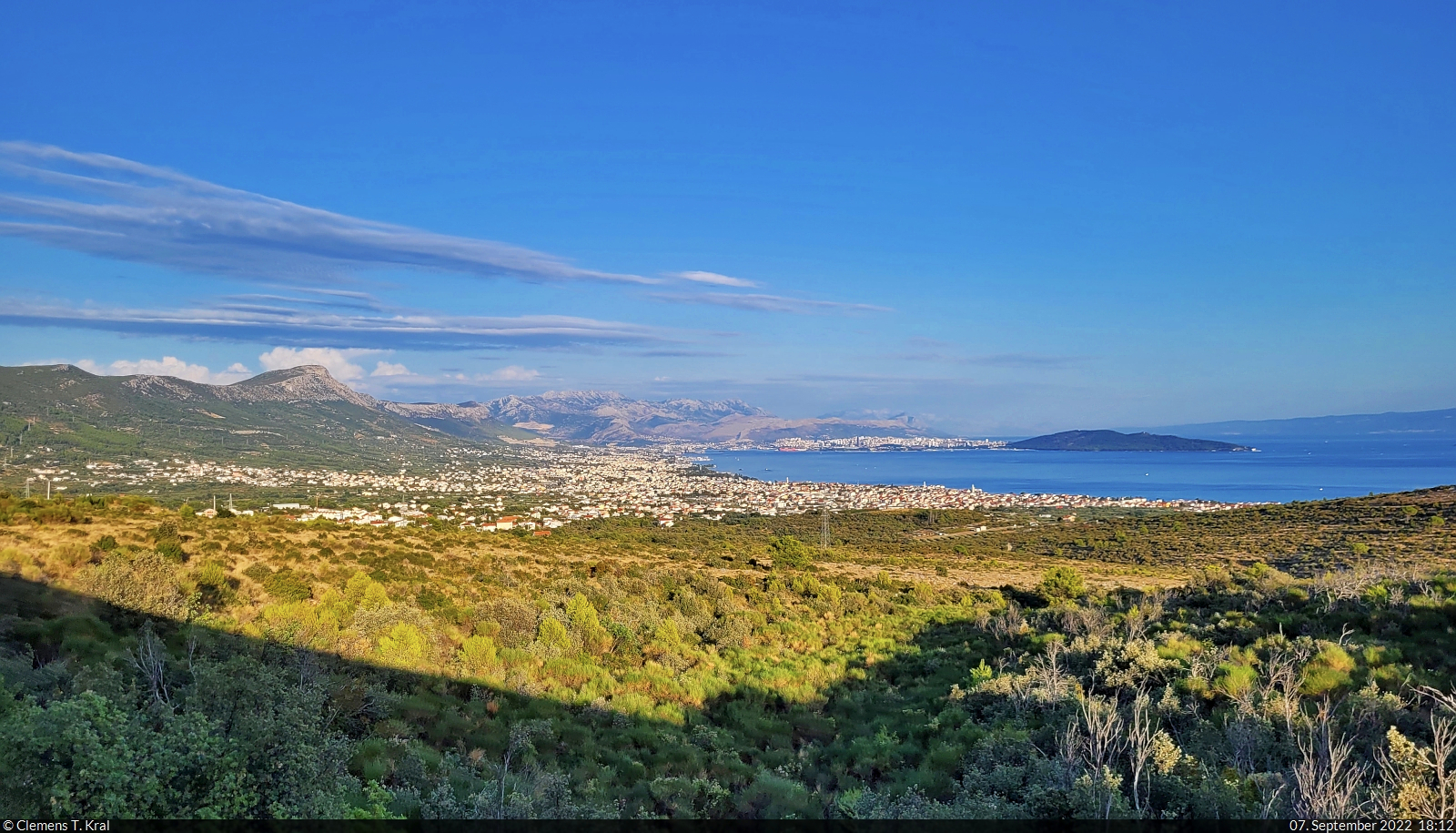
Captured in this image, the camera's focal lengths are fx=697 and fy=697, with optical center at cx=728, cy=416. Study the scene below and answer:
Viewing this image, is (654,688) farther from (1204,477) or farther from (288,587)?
(1204,477)

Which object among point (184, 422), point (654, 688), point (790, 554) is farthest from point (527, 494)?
point (654, 688)

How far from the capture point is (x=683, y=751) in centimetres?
834

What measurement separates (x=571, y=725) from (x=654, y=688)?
7.58ft

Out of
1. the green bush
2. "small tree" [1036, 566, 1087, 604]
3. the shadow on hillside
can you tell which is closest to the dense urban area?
the green bush

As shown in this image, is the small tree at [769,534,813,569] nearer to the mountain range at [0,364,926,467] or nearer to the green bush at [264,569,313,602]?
the green bush at [264,569,313,602]

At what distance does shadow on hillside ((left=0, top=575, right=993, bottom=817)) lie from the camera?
22.3 ft

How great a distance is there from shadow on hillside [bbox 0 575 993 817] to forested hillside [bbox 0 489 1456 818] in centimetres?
5

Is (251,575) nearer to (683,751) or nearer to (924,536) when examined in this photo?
(683,751)

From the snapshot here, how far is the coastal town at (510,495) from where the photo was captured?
62781 millimetres

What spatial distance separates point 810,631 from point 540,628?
608cm

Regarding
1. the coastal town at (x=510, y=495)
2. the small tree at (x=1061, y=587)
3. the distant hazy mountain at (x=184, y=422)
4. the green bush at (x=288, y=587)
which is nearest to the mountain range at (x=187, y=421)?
the distant hazy mountain at (x=184, y=422)

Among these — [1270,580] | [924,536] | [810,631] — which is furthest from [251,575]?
[924,536]

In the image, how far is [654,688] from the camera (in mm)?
11031

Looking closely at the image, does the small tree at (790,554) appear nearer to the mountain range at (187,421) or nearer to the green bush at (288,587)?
the green bush at (288,587)
